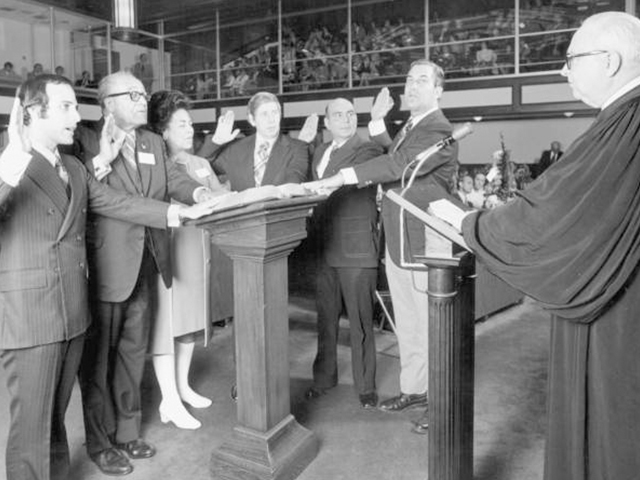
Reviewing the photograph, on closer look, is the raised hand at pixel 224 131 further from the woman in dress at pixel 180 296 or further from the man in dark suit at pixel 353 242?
the man in dark suit at pixel 353 242

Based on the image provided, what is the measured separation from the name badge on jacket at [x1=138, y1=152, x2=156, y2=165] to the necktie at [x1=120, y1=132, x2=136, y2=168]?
0.08ft

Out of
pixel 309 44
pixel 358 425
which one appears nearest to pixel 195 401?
pixel 358 425

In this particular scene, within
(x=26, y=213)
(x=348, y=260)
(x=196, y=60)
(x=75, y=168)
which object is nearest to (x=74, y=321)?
(x=26, y=213)

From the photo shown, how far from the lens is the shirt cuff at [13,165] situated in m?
1.76

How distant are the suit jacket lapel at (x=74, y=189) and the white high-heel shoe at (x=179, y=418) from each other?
117cm

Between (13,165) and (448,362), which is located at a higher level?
(13,165)

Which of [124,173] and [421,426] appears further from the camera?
[421,426]

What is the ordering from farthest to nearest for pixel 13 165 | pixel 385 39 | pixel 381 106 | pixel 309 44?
pixel 309 44, pixel 385 39, pixel 381 106, pixel 13 165

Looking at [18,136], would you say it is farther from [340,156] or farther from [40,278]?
[340,156]

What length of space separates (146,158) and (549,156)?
30.9 feet

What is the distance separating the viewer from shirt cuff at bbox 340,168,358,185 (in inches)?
110

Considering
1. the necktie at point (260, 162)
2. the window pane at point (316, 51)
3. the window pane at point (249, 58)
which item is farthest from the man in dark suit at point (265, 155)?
the window pane at point (249, 58)

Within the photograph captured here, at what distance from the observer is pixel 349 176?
280cm

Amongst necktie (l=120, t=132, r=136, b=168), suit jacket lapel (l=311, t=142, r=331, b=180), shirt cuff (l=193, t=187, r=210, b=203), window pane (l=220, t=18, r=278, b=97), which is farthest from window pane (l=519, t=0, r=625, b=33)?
necktie (l=120, t=132, r=136, b=168)
